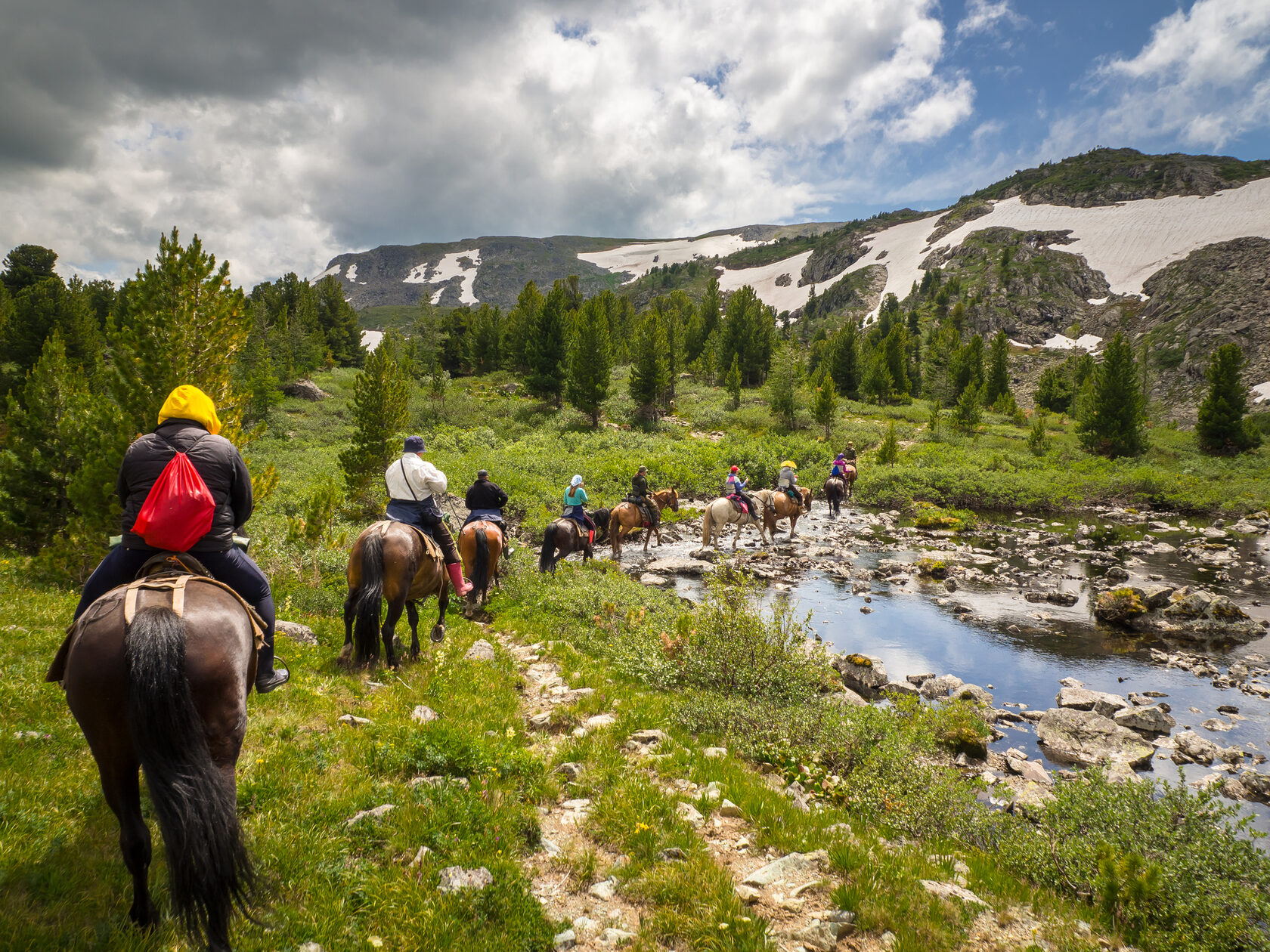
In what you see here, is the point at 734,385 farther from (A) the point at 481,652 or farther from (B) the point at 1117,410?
(A) the point at 481,652

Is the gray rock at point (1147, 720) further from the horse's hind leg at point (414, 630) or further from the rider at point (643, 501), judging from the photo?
the rider at point (643, 501)

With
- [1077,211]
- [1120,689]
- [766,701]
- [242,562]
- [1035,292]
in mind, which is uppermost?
[1077,211]

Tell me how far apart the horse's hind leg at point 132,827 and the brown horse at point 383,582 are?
4097 mm

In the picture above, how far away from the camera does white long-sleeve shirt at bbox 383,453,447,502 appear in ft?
27.7

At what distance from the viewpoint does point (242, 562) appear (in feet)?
15.1

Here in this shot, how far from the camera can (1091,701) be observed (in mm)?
9500

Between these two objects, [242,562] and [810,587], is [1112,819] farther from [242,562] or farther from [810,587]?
[810,587]

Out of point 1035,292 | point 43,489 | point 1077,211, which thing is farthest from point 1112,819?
point 1077,211

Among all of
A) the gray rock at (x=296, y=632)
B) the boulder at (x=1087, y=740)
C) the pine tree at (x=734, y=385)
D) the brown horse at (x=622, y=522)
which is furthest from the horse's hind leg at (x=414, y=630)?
the pine tree at (x=734, y=385)

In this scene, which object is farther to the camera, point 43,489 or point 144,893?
point 43,489

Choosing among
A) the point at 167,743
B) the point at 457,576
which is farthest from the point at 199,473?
the point at 457,576

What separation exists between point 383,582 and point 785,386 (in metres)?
45.5

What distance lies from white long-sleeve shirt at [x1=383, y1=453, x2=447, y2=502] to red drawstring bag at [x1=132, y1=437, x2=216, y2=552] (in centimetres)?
441

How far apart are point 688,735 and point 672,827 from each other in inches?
88.1
